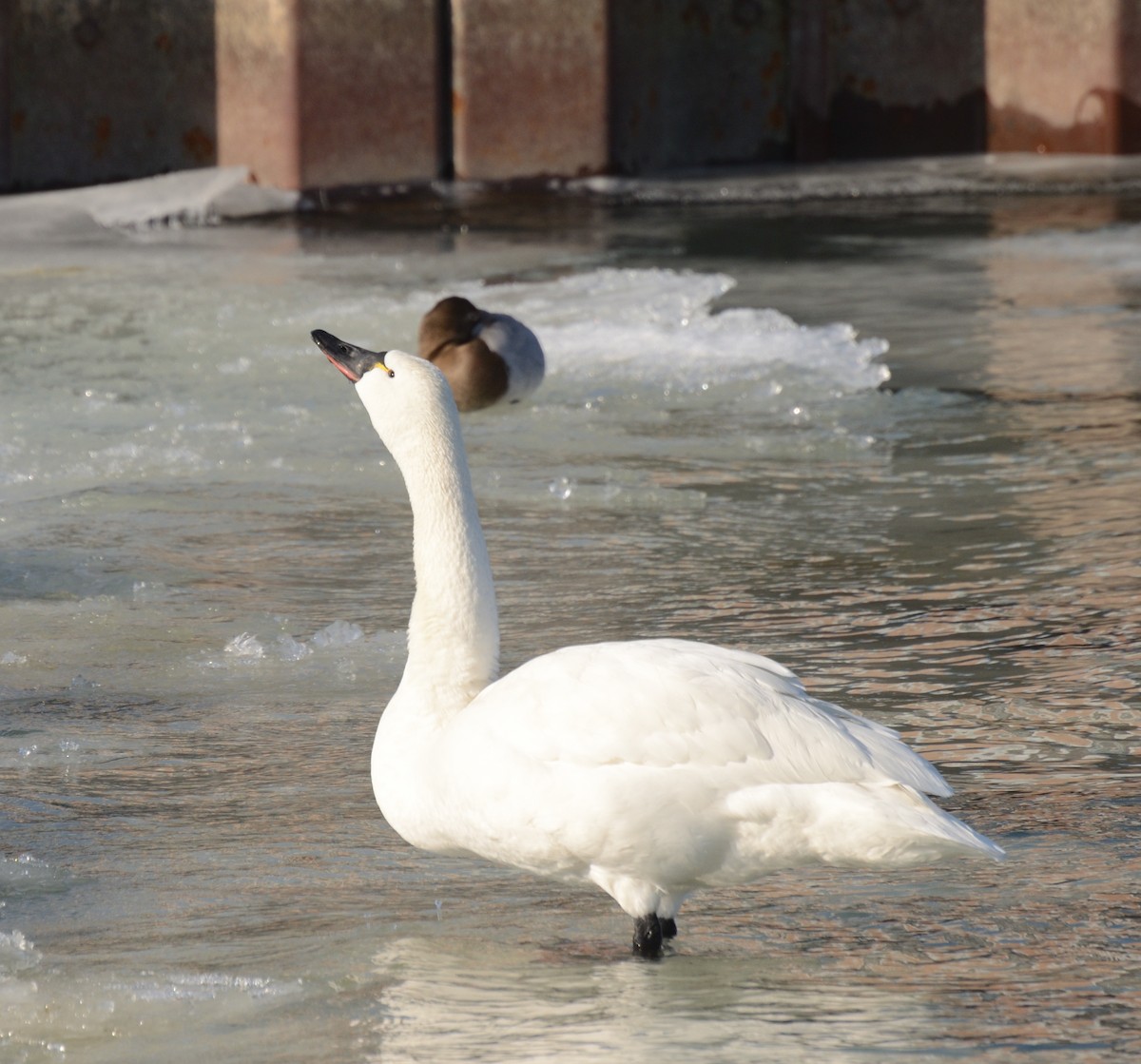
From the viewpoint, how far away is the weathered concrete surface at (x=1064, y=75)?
1712 cm

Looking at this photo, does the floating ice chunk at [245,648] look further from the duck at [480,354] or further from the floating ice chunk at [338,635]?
the duck at [480,354]

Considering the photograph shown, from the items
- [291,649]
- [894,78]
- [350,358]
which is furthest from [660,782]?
[894,78]

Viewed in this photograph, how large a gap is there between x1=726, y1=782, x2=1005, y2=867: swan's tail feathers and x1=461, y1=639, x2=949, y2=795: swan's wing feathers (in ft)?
0.11

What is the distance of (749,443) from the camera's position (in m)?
7.82

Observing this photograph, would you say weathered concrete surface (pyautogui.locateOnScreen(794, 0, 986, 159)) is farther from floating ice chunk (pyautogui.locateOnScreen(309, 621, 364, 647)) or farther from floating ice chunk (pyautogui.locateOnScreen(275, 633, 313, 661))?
floating ice chunk (pyautogui.locateOnScreen(275, 633, 313, 661))

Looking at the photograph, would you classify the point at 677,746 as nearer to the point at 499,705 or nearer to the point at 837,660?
the point at 499,705

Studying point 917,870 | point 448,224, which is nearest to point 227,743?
point 917,870

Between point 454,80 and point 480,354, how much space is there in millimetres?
8964

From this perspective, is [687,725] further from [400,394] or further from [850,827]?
[400,394]

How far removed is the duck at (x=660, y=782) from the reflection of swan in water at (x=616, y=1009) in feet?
0.53

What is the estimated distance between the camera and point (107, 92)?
16.5 m

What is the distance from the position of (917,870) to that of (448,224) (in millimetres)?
11568

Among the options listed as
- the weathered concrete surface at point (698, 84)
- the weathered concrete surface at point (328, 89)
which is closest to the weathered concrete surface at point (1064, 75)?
the weathered concrete surface at point (698, 84)

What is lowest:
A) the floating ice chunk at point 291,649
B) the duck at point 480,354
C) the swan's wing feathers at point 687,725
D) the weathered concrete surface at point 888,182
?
the floating ice chunk at point 291,649
